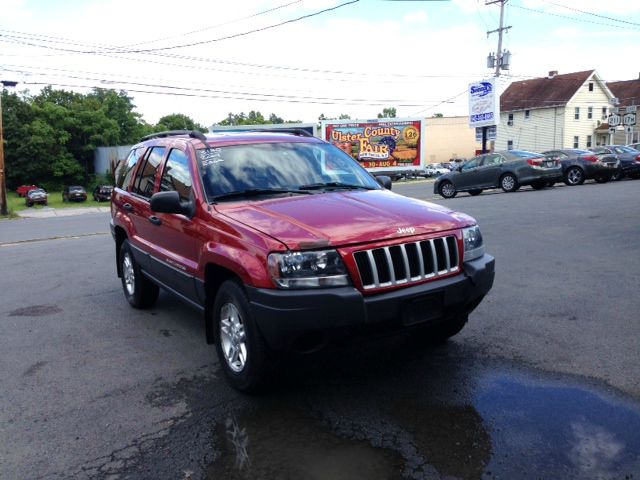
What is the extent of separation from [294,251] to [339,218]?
0.47 m

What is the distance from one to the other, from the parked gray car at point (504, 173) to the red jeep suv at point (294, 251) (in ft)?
52.6

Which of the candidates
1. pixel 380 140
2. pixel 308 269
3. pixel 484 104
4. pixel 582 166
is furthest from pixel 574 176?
pixel 380 140

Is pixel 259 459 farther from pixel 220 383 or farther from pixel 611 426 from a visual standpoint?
pixel 611 426

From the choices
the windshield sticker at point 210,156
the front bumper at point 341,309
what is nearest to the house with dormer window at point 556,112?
the windshield sticker at point 210,156

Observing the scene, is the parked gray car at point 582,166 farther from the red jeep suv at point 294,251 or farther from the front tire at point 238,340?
the front tire at point 238,340

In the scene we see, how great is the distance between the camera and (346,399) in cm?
384

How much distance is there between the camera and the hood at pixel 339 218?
3508mm

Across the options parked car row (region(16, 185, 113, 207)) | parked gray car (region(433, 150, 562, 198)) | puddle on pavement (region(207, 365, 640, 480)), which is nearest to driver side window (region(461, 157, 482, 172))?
parked gray car (region(433, 150, 562, 198))

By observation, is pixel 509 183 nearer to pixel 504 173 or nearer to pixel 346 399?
pixel 504 173

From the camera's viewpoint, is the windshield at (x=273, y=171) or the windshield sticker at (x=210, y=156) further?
the windshield sticker at (x=210, y=156)

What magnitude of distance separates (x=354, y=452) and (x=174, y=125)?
88923 millimetres

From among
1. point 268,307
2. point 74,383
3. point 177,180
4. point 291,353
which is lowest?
point 74,383

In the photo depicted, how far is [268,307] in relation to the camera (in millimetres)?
3418

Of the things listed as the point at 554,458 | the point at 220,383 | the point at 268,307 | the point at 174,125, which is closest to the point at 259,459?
the point at 268,307
